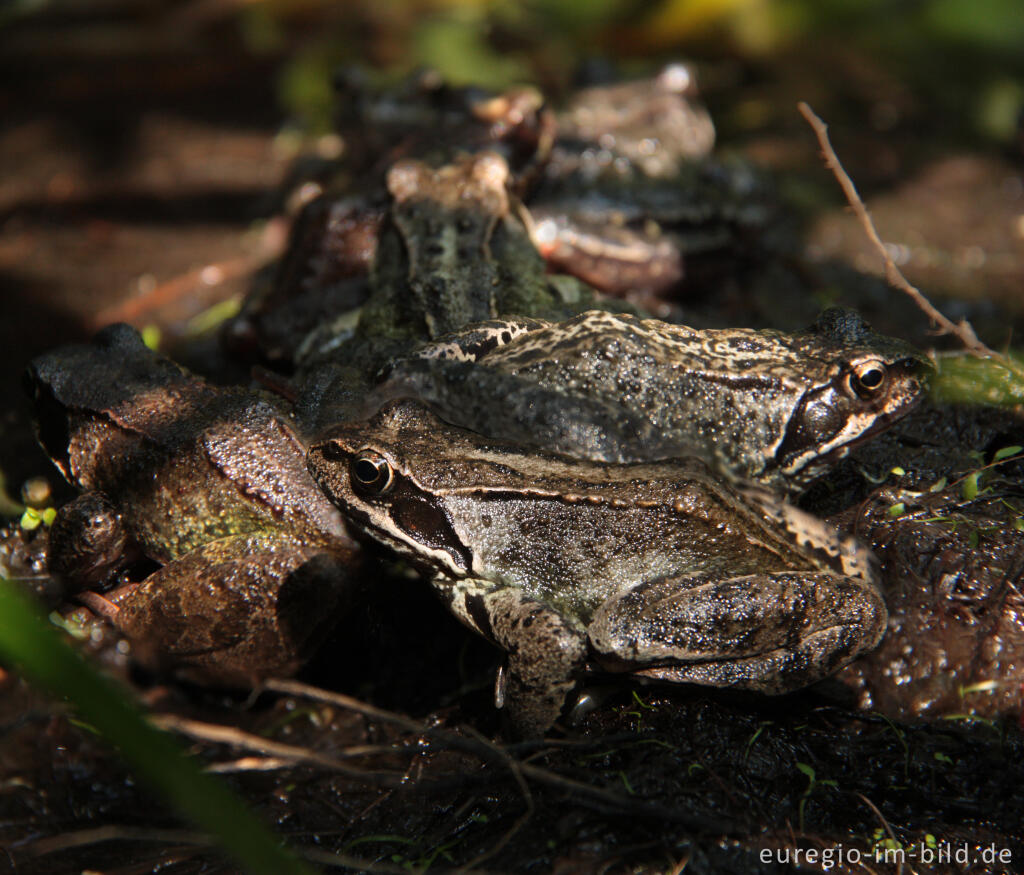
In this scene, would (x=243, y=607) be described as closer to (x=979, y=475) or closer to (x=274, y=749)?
(x=274, y=749)

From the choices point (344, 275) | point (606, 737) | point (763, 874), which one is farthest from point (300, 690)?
point (344, 275)

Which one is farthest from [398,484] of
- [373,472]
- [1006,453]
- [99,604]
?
[1006,453]

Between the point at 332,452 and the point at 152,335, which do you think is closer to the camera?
the point at 332,452

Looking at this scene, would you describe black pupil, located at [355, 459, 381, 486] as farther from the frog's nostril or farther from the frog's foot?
the frog's foot

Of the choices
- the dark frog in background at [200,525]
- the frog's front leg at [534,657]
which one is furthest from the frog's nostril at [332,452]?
the frog's front leg at [534,657]

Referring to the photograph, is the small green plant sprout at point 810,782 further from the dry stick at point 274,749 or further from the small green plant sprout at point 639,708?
the dry stick at point 274,749

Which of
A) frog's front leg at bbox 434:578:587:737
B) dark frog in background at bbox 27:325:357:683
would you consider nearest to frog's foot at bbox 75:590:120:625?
dark frog in background at bbox 27:325:357:683

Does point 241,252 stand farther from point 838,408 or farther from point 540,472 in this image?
point 838,408
